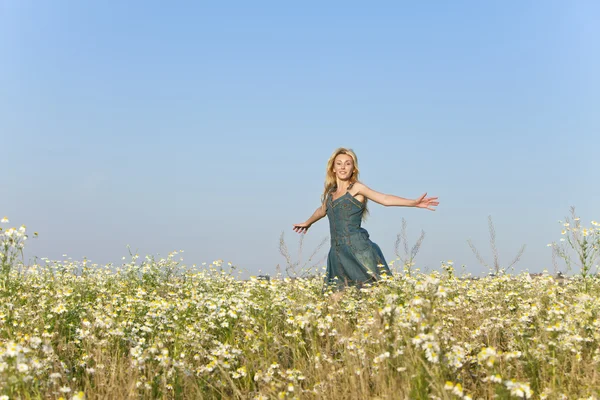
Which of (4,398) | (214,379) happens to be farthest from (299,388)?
(4,398)

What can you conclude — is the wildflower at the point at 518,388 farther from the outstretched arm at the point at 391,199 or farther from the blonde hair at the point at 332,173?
the blonde hair at the point at 332,173

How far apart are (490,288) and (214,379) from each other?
4.13m

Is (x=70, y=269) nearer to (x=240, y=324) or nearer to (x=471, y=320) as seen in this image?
(x=240, y=324)

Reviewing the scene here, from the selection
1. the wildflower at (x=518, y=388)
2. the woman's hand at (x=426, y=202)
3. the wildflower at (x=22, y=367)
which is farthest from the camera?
the woman's hand at (x=426, y=202)

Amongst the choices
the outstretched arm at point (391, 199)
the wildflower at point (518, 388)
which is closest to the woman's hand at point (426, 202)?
the outstretched arm at point (391, 199)

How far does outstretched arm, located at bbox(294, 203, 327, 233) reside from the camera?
10367mm

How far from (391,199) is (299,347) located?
403 centimetres

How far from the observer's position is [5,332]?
6.03 meters

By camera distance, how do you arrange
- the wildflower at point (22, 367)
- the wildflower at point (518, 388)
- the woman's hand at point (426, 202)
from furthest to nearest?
the woman's hand at point (426, 202) → the wildflower at point (22, 367) → the wildflower at point (518, 388)

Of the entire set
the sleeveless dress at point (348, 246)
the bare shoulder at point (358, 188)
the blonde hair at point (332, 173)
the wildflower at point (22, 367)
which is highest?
the blonde hair at point (332, 173)

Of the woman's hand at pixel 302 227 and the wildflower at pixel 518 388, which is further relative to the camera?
the woman's hand at pixel 302 227

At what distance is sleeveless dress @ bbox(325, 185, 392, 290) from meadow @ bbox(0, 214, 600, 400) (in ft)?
6.95

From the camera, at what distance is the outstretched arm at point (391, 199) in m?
8.71

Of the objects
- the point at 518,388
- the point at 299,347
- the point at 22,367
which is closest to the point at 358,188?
the point at 299,347
